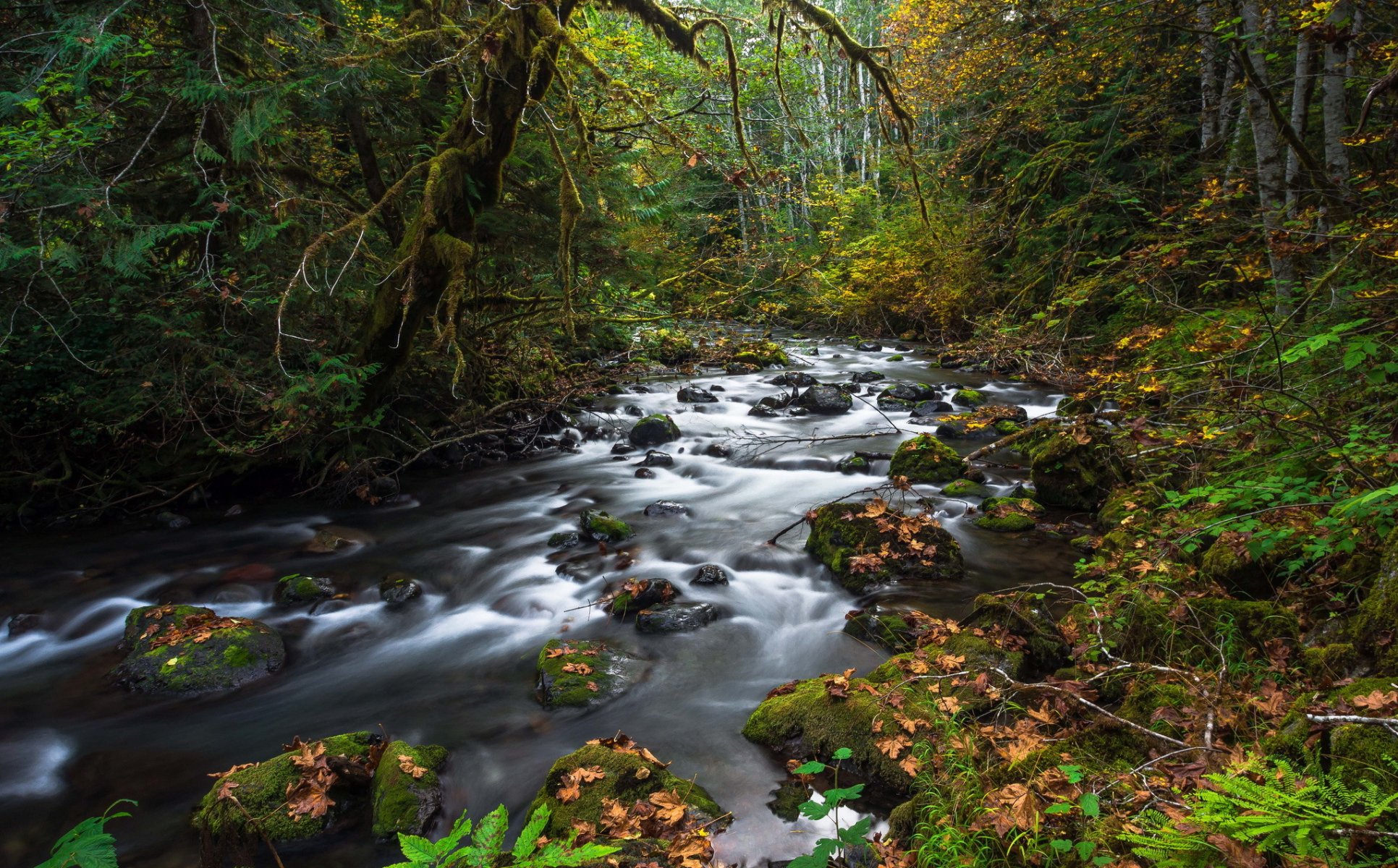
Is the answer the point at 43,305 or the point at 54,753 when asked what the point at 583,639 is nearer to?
the point at 54,753

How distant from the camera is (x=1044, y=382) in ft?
40.7

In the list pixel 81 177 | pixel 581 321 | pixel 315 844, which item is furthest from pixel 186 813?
pixel 581 321

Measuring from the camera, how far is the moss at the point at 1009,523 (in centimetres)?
663

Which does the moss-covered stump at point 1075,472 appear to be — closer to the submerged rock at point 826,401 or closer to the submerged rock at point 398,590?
the submerged rock at point 826,401

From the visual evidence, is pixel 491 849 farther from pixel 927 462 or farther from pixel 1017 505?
pixel 927 462

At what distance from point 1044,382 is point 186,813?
12.9 meters

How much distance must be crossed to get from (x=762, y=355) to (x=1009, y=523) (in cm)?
619

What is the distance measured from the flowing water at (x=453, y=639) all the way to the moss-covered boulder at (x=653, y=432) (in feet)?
4.64

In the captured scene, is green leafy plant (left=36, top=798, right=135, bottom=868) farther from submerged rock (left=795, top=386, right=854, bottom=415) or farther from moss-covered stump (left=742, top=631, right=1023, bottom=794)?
submerged rock (left=795, top=386, right=854, bottom=415)

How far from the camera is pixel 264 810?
3469 millimetres

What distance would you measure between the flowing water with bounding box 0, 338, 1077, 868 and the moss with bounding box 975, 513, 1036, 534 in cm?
14

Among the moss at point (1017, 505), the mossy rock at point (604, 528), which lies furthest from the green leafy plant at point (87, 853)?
the moss at point (1017, 505)

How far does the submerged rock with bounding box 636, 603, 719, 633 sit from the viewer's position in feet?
18.3

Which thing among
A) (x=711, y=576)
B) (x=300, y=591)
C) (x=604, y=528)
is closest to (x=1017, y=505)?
(x=711, y=576)
